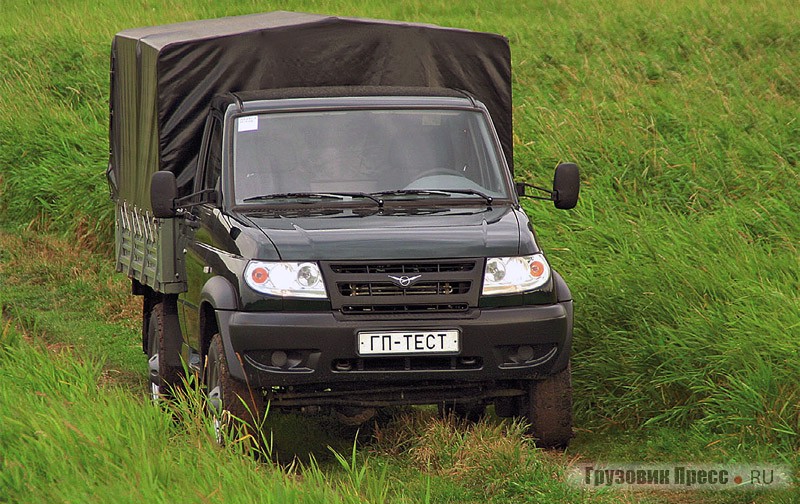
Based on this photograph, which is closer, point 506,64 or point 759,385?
point 759,385

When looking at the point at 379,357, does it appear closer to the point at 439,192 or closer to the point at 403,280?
the point at 403,280

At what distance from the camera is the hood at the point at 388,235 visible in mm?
6945

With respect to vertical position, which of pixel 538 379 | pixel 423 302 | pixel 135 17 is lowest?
pixel 135 17

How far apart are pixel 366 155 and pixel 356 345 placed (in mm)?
1683

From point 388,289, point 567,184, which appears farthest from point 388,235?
point 567,184

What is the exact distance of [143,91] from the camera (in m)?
9.95

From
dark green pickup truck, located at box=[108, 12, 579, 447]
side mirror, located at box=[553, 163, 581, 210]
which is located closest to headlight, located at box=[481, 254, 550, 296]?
dark green pickup truck, located at box=[108, 12, 579, 447]

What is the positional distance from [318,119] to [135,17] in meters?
19.4

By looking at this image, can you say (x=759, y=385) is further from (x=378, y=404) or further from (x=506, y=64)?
(x=506, y=64)

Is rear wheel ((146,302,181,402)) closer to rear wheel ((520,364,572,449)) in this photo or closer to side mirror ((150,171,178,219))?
side mirror ((150,171,178,219))

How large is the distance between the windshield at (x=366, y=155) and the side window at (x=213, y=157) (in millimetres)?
214

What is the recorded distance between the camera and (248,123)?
823 cm

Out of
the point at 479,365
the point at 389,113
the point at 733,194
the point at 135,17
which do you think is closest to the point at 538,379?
the point at 479,365

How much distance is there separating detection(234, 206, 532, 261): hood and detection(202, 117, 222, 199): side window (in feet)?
2.75
